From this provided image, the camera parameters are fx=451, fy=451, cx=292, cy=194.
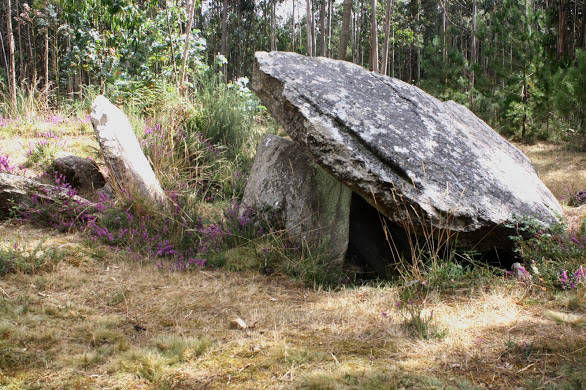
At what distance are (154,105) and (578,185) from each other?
5903mm

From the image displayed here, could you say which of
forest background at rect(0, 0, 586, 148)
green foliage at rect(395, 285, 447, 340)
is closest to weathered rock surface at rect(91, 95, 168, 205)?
forest background at rect(0, 0, 586, 148)

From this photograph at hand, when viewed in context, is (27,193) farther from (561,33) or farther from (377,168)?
(561,33)

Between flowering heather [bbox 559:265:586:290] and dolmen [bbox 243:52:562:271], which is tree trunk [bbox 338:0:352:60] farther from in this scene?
flowering heather [bbox 559:265:586:290]

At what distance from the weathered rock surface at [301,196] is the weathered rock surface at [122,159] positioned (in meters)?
0.93

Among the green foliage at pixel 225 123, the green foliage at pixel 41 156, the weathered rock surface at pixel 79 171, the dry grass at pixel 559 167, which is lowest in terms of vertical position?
the dry grass at pixel 559 167

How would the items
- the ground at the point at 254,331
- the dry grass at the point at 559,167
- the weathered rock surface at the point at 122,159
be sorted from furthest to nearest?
→ the dry grass at the point at 559,167, the weathered rock surface at the point at 122,159, the ground at the point at 254,331

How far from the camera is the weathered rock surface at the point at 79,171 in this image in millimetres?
4812

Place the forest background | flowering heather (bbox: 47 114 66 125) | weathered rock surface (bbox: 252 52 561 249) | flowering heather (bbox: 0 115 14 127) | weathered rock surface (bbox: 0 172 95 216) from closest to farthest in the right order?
weathered rock surface (bbox: 252 52 561 249) < weathered rock surface (bbox: 0 172 95 216) < flowering heather (bbox: 0 115 14 127) < flowering heather (bbox: 47 114 66 125) < the forest background

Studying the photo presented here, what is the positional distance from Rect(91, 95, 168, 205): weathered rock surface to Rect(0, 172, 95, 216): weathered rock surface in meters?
0.43

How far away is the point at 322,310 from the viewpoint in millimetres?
2977

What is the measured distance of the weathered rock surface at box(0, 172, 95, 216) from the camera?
4035 millimetres

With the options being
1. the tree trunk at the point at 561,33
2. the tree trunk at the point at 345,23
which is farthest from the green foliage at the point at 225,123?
the tree trunk at the point at 561,33

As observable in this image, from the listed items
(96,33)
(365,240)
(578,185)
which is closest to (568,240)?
(365,240)

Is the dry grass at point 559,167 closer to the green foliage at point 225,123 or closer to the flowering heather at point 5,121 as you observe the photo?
the green foliage at point 225,123
